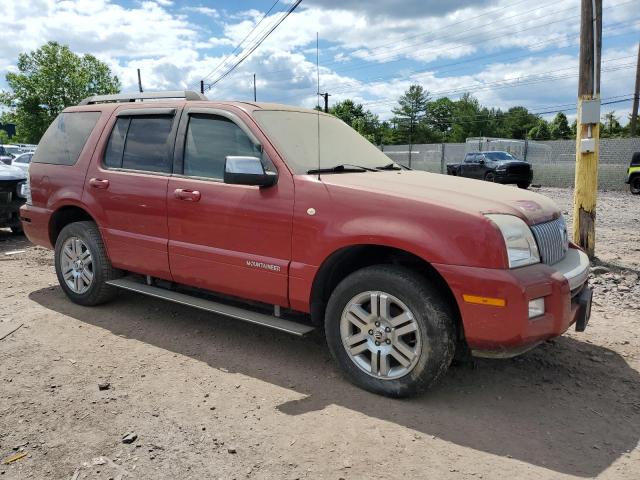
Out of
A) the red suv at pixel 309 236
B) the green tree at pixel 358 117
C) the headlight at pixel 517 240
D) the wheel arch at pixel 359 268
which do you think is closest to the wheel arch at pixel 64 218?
the red suv at pixel 309 236

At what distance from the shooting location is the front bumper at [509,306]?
9.78ft

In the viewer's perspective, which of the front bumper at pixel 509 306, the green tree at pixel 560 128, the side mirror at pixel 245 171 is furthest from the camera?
the green tree at pixel 560 128

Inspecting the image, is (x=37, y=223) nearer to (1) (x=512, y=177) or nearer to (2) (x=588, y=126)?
(2) (x=588, y=126)

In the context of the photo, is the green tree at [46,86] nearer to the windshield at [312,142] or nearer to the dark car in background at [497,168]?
the dark car in background at [497,168]

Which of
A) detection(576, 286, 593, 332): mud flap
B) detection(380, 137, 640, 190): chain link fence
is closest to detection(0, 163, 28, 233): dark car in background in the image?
detection(576, 286, 593, 332): mud flap

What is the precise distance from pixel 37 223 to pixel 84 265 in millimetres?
798

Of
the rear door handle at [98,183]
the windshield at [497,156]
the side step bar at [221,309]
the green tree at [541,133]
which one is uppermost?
the green tree at [541,133]

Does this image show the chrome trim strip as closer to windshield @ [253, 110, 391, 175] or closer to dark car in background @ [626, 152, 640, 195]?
windshield @ [253, 110, 391, 175]

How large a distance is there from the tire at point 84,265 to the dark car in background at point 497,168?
19770mm

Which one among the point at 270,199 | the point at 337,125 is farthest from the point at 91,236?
the point at 337,125

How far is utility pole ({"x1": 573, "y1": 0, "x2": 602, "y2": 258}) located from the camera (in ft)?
21.9

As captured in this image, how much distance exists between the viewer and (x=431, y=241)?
3.15m

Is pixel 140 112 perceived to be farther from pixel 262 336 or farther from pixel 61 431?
pixel 61 431

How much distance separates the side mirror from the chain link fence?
20101mm
